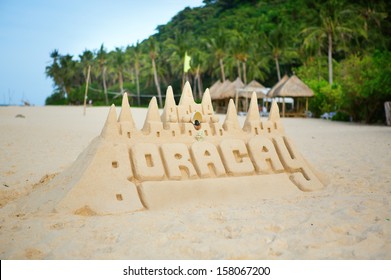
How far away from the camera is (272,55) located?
37.2m

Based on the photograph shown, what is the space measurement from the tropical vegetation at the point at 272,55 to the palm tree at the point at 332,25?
0.27 feet

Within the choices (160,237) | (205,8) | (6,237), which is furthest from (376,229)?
(205,8)

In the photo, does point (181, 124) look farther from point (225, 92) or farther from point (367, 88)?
point (225, 92)

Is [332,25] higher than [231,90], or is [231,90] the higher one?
[332,25]

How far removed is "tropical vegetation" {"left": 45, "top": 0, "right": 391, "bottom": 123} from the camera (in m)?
21.5

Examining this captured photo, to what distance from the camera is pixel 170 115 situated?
5.75 metres

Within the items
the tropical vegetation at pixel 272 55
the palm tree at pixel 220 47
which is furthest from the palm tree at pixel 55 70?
the palm tree at pixel 220 47

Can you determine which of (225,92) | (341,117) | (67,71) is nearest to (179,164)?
(341,117)

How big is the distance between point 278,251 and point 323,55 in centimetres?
4047

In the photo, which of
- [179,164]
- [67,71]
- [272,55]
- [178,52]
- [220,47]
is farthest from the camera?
[67,71]

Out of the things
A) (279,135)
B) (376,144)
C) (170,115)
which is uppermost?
(170,115)

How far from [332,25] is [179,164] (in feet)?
94.1

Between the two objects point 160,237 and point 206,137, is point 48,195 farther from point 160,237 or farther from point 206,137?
point 206,137

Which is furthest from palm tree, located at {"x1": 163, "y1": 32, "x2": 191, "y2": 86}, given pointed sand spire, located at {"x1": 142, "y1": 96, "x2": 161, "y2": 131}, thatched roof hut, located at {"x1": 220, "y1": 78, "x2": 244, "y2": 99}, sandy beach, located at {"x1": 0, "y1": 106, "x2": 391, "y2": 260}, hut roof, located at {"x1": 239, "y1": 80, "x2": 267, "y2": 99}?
sandy beach, located at {"x1": 0, "y1": 106, "x2": 391, "y2": 260}
